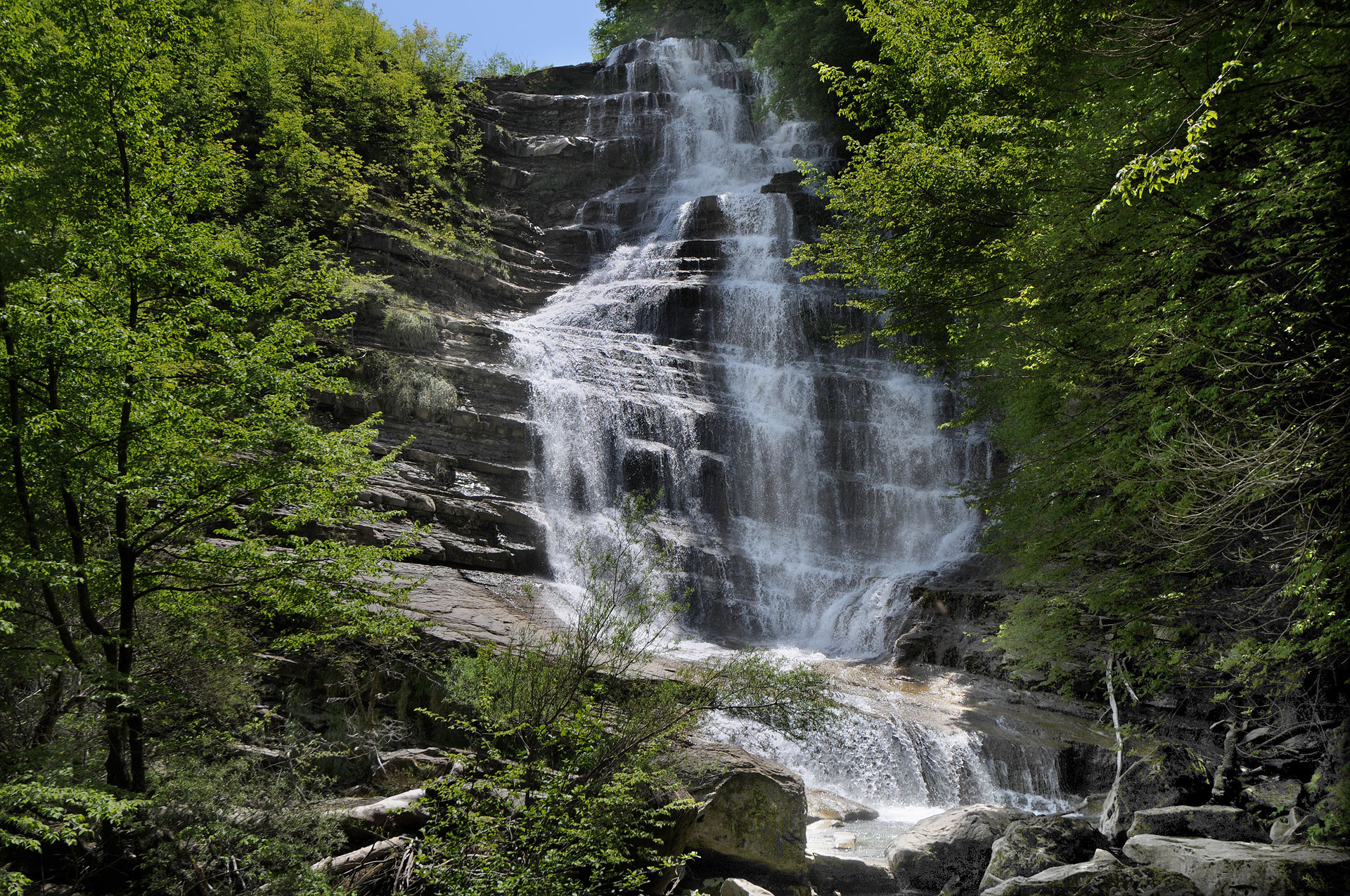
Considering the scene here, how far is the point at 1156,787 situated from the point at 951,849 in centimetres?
248

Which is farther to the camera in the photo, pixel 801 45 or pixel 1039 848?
pixel 801 45

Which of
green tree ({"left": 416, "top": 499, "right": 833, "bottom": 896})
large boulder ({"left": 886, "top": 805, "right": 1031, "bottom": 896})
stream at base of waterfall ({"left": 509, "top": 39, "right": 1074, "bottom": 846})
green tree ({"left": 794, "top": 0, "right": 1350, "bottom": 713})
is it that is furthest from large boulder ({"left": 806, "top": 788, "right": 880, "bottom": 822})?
green tree ({"left": 794, "top": 0, "right": 1350, "bottom": 713})

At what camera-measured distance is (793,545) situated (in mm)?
19109

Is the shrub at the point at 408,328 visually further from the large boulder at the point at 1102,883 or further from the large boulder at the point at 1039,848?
the large boulder at the point at 1102,883

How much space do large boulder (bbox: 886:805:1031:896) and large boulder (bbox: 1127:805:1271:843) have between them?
3.82 feet

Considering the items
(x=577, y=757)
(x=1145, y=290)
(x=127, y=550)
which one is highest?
(x=1145, y=290)

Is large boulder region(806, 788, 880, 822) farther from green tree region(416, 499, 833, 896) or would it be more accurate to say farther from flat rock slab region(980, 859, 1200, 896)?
flat rock slab region(980, 859, 1200, 896)


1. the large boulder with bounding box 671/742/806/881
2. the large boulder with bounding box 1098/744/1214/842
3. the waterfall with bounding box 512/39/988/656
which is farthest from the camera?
the waterfall with bounding box 512/39/988/656

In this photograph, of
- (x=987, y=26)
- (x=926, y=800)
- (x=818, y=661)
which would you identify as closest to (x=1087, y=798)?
(x=926, y=800)

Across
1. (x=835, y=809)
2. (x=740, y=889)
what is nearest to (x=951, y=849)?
(x=835, y=809)

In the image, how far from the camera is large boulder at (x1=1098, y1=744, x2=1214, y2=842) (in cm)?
817

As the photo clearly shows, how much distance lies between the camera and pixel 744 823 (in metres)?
7.88

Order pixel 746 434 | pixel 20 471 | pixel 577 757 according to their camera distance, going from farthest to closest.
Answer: pixel 746 434
pixel 577 757
pixel 20 471

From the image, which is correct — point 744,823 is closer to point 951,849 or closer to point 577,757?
point 951,849
